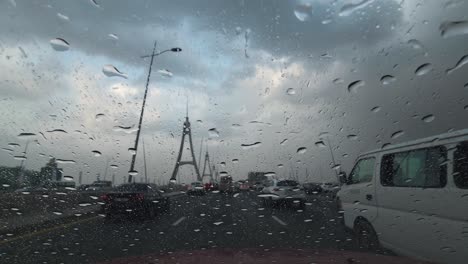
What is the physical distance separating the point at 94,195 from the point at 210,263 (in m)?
5.84

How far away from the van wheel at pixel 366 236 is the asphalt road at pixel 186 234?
18 cm

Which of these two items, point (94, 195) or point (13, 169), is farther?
point (94, 195)

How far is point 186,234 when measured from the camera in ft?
Answer: 27.2

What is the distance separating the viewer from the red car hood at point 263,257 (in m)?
3.53

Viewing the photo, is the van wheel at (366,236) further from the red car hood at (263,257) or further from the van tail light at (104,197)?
the van tail light at (104,197)

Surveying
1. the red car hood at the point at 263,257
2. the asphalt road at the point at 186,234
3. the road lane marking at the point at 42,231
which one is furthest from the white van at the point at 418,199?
the road lane marking at the point at 42,231

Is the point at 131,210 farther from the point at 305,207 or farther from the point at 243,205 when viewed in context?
the point at 305,207

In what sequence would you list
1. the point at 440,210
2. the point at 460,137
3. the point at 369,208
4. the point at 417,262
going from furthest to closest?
the point at 369,208 < the point at 440,210 < the point at 460,137 < the point at 417,262

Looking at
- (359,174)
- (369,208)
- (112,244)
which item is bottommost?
(112,244)

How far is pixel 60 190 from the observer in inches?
299

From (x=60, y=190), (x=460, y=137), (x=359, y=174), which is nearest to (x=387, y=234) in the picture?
(x=359, y=174)

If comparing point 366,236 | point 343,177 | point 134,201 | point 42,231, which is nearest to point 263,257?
point 366,236

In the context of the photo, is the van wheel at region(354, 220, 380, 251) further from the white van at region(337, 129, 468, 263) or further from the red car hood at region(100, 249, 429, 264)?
A: the red car hood at region(100, 249, 429, 264)

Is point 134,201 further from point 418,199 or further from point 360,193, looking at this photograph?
point 418,199
